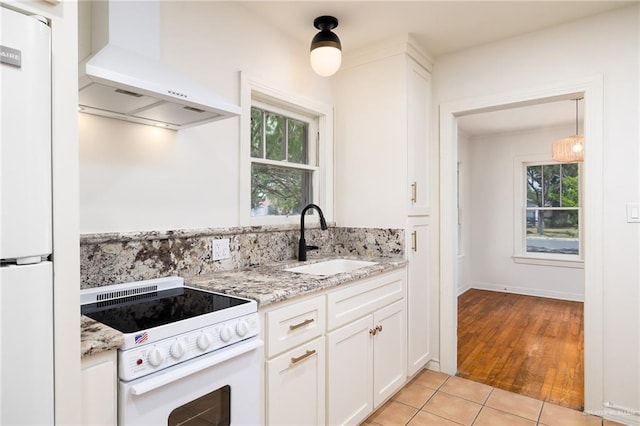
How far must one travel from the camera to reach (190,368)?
117 centimetres

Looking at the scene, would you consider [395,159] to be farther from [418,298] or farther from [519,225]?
[519,225]

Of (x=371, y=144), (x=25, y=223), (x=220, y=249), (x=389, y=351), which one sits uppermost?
(x=371, y=144)

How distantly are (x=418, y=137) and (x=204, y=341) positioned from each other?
2.11 meters

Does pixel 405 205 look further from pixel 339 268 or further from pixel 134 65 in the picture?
pixel 134 65

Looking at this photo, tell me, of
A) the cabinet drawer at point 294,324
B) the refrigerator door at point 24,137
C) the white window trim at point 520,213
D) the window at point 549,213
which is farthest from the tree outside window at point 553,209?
the refrigerator door at point 24,137

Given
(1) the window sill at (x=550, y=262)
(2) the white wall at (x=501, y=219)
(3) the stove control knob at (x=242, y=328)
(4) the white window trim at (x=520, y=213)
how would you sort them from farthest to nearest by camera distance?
1. (4) the white window trim at (x=520, y=213)
2. (2) the white wall at (x=501, y=219)
3. (1) the window sill at (x=550, y=262)
4. (3) the stove control knob at (x=242, y=328)

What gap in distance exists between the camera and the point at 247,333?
1.37 metres

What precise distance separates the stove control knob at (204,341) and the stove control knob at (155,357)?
5.1 inches

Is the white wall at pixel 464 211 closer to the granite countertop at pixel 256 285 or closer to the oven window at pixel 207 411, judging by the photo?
the granite countertop at pixel 256 285

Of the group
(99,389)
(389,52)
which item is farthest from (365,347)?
(389,52)

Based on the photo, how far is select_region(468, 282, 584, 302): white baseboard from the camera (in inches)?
199

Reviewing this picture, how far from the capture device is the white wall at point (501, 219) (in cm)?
522

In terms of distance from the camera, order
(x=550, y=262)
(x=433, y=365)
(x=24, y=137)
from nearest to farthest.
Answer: (x=24, y=137) → (x=433, y=365) → (x=550, y=262)

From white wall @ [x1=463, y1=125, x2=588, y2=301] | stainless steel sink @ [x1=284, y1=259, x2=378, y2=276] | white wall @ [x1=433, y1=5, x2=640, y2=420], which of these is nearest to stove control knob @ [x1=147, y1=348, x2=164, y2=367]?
stainless steel sink @ [x1=284, y1=259, x2=378, y2=276]
